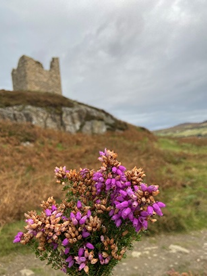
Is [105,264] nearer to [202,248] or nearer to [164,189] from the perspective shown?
[202,248]

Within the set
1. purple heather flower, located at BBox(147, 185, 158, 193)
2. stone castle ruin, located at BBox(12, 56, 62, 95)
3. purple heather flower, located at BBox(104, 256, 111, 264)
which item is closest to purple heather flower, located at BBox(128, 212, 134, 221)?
purple heather flower, located at BBox(147, 185, 158, 193)

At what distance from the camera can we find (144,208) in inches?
71.1

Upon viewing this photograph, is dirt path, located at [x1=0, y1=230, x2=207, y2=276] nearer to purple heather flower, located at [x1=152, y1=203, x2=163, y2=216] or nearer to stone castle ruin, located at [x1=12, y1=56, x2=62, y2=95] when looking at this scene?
purple heather flower, located at [x1=152, y1=203, x2=163, y2=216]

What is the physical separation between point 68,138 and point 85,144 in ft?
5.19

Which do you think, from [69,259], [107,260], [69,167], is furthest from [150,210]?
[69,167]

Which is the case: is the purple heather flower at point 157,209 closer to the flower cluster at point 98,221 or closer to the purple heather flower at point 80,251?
the flower cluster at point 98,221

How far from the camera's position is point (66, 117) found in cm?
2202

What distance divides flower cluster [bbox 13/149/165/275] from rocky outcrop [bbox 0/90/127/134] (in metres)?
17.9

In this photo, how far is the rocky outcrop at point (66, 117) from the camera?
19233 mm

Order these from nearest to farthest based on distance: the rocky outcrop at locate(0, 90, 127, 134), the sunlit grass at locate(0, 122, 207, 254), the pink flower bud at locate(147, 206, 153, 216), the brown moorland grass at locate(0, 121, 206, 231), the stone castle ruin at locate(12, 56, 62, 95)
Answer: the pink flower bud at locate(147, 206, 153, 216)
the sunlit grass at locate(0, 122, 207, 254)
the brown moorland grass at locate(0, 121, 206, 231)
the rocky outcrop at locate(0, 90, 127, 134)
the stone castle ruin at locate(12, 56, 62, 95)

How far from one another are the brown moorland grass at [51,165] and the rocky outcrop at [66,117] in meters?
2.36

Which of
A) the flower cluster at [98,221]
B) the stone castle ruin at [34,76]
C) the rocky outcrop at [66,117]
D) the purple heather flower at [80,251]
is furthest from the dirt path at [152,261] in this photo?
the stone castle ruin at [34,76]

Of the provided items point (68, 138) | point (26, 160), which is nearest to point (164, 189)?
point (26, 160)

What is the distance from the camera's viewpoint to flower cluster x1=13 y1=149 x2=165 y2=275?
184 centimetres
